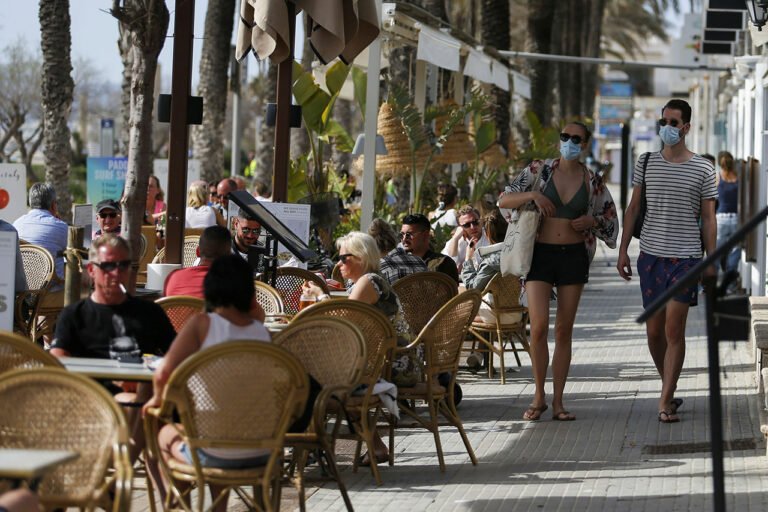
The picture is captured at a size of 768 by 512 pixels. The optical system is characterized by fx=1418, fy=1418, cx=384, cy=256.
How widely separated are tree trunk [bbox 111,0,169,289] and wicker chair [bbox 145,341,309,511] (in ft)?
11.8

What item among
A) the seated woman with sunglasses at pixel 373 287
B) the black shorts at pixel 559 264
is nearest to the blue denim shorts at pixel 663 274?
the black shorts at pixel 559 264

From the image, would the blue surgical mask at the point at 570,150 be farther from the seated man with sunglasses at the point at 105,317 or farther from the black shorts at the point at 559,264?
the seated man with sunglasses at the point at 105,317

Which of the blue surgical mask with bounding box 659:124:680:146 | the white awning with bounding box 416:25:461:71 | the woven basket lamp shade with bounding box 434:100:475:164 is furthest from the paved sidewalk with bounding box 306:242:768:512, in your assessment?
the woven basket lamp shade with bounding box 434:100:475:164

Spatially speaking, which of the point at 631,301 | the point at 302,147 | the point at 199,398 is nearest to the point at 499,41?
the point at 302,147

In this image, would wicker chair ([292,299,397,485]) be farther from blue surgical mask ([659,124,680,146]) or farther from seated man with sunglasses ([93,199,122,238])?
seated man with sunglasses ([93,199,122,238])

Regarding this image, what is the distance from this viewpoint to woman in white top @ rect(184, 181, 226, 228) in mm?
15992

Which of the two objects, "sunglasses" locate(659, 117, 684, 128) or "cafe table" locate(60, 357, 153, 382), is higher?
"sunglasses" locate(659, 117, 684, 128)

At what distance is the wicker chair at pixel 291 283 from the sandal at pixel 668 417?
8.11ft

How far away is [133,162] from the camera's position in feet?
30.4

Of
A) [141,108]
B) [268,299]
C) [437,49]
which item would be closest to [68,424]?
[268,299]

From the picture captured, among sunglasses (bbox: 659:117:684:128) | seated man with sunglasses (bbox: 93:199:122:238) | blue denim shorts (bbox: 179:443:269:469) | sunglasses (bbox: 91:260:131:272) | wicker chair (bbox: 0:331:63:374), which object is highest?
sunglasses (bbox: 659:117:684:128)

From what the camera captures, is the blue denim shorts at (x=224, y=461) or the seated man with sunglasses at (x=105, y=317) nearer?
the blue denim shorts at (x=224, y=461)

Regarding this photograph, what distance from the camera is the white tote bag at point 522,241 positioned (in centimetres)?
938

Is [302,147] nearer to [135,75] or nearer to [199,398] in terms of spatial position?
[135,75]
